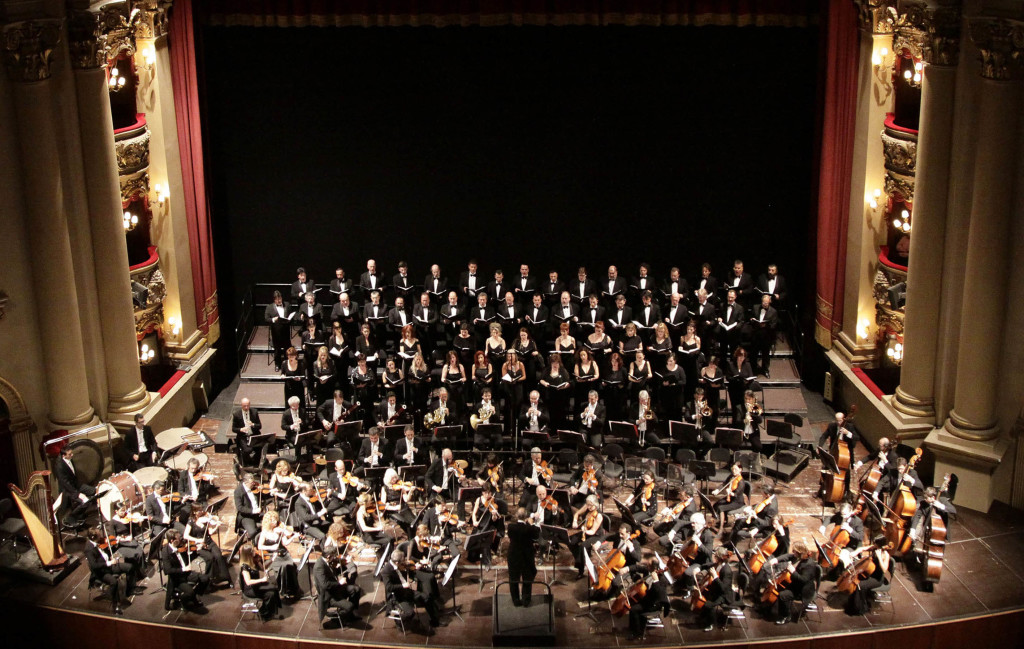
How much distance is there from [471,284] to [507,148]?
2599mm

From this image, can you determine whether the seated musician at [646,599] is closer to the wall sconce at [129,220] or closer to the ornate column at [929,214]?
the ornate column at [929,214]

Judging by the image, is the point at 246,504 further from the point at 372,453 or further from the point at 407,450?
the point at 407,450

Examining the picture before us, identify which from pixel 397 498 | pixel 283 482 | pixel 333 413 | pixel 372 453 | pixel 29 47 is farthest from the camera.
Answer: pixel 333 413

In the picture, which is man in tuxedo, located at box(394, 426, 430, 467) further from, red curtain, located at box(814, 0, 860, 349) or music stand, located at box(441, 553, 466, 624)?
red curtain, located at box(814, 0, 860, 349)

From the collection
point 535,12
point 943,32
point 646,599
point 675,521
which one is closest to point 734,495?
point 675,521

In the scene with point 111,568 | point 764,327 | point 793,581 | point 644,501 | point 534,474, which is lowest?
point 793,581

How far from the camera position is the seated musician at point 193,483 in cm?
1575

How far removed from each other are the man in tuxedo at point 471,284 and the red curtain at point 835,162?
508 cm

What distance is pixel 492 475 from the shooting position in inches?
602

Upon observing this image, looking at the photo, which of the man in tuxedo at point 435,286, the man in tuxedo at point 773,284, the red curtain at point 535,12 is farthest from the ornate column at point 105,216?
the man in tuxedo at point 773,284

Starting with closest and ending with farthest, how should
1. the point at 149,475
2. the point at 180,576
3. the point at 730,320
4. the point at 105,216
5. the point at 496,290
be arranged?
the point at 180,576 → the point at 149,475 → the point at 105,216 → the point at 730,320 → the point at 496,290

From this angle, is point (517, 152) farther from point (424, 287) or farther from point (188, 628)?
point (188, 628)

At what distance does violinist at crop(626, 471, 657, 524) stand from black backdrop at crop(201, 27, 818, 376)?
5999mm

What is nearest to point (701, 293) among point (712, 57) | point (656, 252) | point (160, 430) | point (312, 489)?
point (656, 252)
